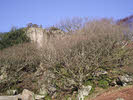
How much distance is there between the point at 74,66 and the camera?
36.2 ft

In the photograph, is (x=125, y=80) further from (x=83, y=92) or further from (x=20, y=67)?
(x=20, y=67)

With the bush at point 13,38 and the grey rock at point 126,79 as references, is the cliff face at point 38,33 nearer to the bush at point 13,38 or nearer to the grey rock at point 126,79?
the bush at point 13,38

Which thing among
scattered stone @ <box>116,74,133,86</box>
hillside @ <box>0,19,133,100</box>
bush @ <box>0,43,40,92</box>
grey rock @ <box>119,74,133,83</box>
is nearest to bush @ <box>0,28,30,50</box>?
bush @ <box>0,43,40,92</box>

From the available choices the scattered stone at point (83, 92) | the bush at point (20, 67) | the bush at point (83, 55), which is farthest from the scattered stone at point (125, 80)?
the bush at point (20, 67)

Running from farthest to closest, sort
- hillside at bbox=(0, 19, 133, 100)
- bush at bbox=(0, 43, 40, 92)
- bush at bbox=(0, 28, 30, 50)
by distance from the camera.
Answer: bush at bbox=(0, 28, 30, 50)
bush at bbox=(0, 43, 40, 92)
hillside at bbox=(0, 19, 133, 100)

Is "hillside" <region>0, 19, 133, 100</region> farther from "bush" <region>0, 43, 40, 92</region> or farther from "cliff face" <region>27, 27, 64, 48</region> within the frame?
"cliff face" <region>27, 27, 64, 48</region>

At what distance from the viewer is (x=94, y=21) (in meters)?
15.9

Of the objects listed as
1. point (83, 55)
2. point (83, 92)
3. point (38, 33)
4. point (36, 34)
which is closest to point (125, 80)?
point (83, 92)

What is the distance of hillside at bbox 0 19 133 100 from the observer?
11.1 metres

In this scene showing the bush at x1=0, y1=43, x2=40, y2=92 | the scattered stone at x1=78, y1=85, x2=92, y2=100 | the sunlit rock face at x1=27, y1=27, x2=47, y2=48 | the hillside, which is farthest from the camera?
the sunlit rock face at x1=27, y1=27, x2=47, y2=48

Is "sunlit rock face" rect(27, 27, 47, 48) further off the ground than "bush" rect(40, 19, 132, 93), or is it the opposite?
"sunlit rock face" rect(27, 27, 47, 48)

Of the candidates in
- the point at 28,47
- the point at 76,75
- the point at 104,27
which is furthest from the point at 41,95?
the point at 104,27

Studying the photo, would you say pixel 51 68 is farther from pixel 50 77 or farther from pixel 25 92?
pixel 25 92

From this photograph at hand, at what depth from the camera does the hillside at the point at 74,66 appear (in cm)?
1113
